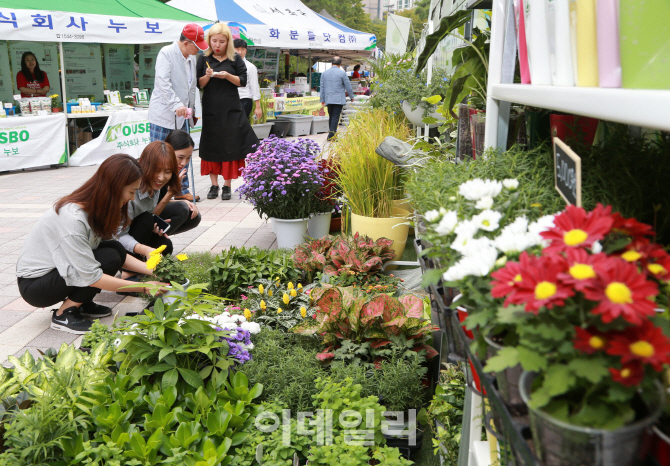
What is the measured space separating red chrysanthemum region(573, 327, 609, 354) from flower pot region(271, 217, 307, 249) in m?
3.79

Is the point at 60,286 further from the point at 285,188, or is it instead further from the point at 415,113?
the point at 415,113

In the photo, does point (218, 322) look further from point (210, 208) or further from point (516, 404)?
point (210, 208)

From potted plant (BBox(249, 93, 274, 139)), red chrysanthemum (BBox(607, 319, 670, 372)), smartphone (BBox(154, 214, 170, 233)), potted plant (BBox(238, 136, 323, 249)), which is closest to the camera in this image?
red chrysanthemum (BBox(607, 319, 670, 372))

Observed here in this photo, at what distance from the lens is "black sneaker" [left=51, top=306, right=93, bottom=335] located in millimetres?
3266

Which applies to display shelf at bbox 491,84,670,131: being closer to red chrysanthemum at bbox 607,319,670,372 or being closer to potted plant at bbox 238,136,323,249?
red chrysanthemum at bbox 607,319,670,372

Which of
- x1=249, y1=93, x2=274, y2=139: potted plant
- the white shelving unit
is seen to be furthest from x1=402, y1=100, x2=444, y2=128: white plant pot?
x1=249, y1=93, x2=274, y2=139: potted plant

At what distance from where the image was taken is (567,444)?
2.12 ft

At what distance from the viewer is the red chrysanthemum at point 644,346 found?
60 cm

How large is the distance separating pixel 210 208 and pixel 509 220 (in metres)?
5.73

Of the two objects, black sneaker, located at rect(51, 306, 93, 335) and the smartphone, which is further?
the smartphone

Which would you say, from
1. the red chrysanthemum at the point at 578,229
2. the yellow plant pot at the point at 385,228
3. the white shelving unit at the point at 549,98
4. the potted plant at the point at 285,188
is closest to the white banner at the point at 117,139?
the potted plant at the point at 285,188

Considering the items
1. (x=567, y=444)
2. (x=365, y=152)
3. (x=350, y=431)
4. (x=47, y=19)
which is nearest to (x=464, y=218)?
(x=567, y=444)

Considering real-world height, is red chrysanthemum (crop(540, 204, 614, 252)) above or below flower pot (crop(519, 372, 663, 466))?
above

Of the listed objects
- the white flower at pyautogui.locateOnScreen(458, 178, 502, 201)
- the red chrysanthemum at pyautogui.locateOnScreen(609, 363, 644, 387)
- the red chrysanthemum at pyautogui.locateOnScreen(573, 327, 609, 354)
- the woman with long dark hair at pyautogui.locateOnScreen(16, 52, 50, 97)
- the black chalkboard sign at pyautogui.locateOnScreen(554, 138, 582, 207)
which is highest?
the woman with long dark hair at pyautogui.locateOnScreen(16, 52, 50, 97)
